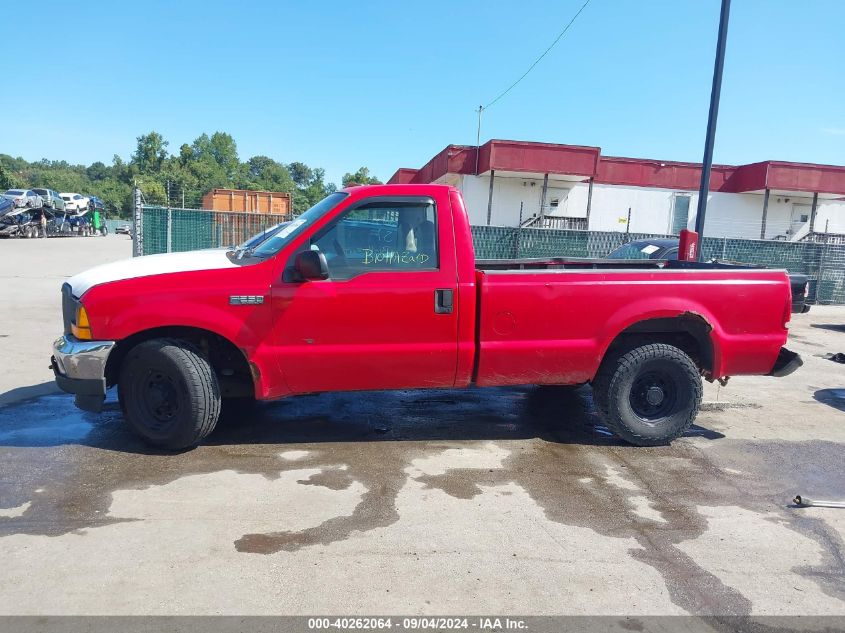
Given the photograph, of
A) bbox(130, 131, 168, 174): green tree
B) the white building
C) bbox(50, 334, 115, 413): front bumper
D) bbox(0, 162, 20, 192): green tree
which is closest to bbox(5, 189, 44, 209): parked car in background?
the white building

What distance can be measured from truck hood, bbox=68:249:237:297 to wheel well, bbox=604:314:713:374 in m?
3.21

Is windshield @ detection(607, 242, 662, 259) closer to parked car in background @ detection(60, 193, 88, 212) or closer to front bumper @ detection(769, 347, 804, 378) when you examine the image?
front bumper @ detection(769, 347, 804, 378)

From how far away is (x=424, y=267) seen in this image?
14.9 ft

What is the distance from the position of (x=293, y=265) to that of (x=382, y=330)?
81 cm

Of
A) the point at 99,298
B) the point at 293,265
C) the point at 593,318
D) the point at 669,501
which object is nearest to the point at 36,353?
the point at 99,298

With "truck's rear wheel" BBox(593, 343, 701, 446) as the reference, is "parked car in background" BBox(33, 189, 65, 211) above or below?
above

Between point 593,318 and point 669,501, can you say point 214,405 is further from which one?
point 669,501

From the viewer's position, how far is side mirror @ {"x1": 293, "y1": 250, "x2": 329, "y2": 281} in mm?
4207

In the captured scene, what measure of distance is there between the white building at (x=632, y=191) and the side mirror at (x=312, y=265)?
917 inches

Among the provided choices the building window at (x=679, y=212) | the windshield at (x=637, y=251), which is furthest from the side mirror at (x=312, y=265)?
the building window at (x=679, y=212)

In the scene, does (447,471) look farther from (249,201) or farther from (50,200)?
(50,200)

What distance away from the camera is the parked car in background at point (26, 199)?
1176 inches

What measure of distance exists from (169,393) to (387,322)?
175cm

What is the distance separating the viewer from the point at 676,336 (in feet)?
16.9
